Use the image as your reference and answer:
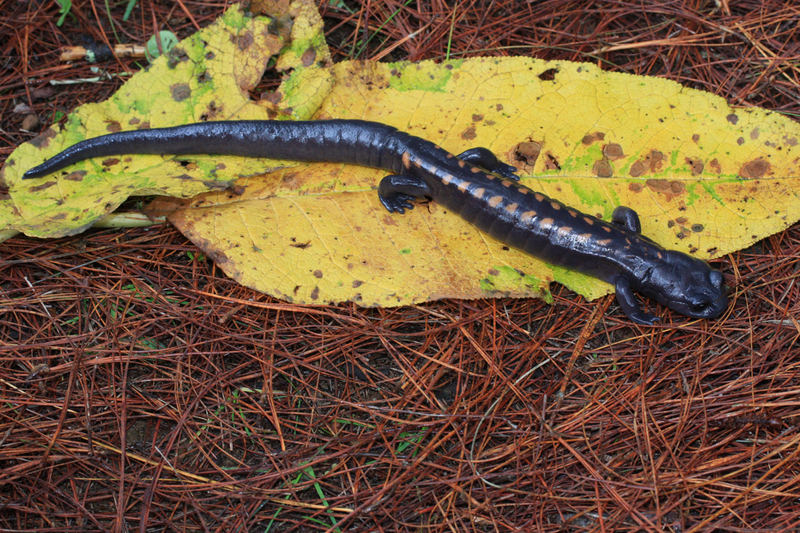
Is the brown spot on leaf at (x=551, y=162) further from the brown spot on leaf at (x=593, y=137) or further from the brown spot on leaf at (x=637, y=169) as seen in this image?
the brown spot on leaf at (x=637, y=169)

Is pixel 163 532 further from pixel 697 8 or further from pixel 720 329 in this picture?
pixel 697 8

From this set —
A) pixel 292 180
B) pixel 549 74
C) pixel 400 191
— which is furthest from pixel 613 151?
pixel 292 180

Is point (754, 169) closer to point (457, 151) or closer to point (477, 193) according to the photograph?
Answer: point (477, 193)

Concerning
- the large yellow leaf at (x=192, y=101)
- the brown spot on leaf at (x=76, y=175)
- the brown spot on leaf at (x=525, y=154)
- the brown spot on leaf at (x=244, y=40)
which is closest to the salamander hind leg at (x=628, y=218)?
the brown spot on leaf at (x=525, y=154)

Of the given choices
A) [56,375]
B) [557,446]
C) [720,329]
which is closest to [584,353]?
[557,446]

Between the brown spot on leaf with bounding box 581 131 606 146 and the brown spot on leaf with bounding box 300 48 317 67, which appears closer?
the brown spot on leaf with bounding box 581 131 606 146

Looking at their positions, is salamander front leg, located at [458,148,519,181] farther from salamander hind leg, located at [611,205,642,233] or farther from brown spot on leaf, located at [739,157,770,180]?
brown spot on leaf, located at [739,157,770,180]

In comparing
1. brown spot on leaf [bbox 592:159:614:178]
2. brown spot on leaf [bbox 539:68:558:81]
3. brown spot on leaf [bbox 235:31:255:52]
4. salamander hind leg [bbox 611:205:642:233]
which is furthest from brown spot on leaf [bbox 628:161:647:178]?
brown spot on leaf [bbox 235:31:255:52]
